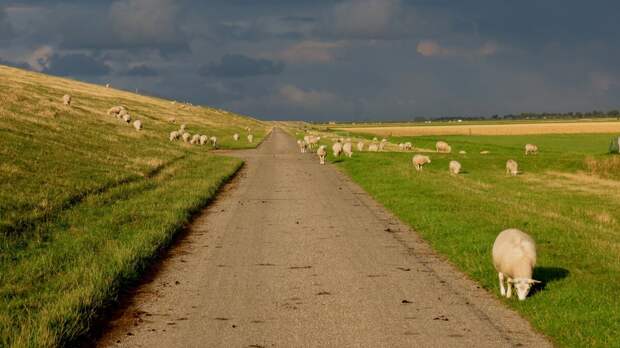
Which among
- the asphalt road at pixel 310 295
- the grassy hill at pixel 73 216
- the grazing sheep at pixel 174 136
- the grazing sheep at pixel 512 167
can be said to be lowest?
the grazing sheep at pixel 512 167

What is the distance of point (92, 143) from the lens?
36.9 metres

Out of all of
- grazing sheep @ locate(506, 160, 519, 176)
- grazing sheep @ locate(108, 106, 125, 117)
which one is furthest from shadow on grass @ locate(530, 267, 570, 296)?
grazing sheep @ locate(108, 106, 125, 117)

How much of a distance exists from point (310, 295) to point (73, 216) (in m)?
9.72

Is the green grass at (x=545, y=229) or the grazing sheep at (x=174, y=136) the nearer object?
the green grass at (x=545, y=229)

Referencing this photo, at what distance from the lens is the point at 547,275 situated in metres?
12.1

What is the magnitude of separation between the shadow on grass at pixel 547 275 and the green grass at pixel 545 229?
0.02 m

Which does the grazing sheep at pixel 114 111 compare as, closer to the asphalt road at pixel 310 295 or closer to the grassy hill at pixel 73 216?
the grassy hill at pixel 73 216

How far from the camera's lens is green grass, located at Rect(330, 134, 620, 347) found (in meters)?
9.47

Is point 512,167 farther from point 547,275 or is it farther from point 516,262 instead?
point 516,262

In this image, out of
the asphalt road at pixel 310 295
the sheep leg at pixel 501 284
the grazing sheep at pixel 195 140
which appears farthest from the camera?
the grazing sheep at pixel 195 140

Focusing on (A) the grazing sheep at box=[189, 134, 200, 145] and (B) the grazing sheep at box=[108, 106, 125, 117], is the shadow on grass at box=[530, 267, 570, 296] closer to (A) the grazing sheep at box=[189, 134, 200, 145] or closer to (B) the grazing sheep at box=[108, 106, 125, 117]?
(A) the grazing sheep at box=[189, 134, 200, 145]

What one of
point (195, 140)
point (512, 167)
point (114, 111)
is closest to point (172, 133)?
point (195, 140)

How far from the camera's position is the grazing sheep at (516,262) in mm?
10258

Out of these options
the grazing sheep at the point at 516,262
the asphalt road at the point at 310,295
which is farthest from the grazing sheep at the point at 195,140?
the grazing sheep at the point at 516,262
